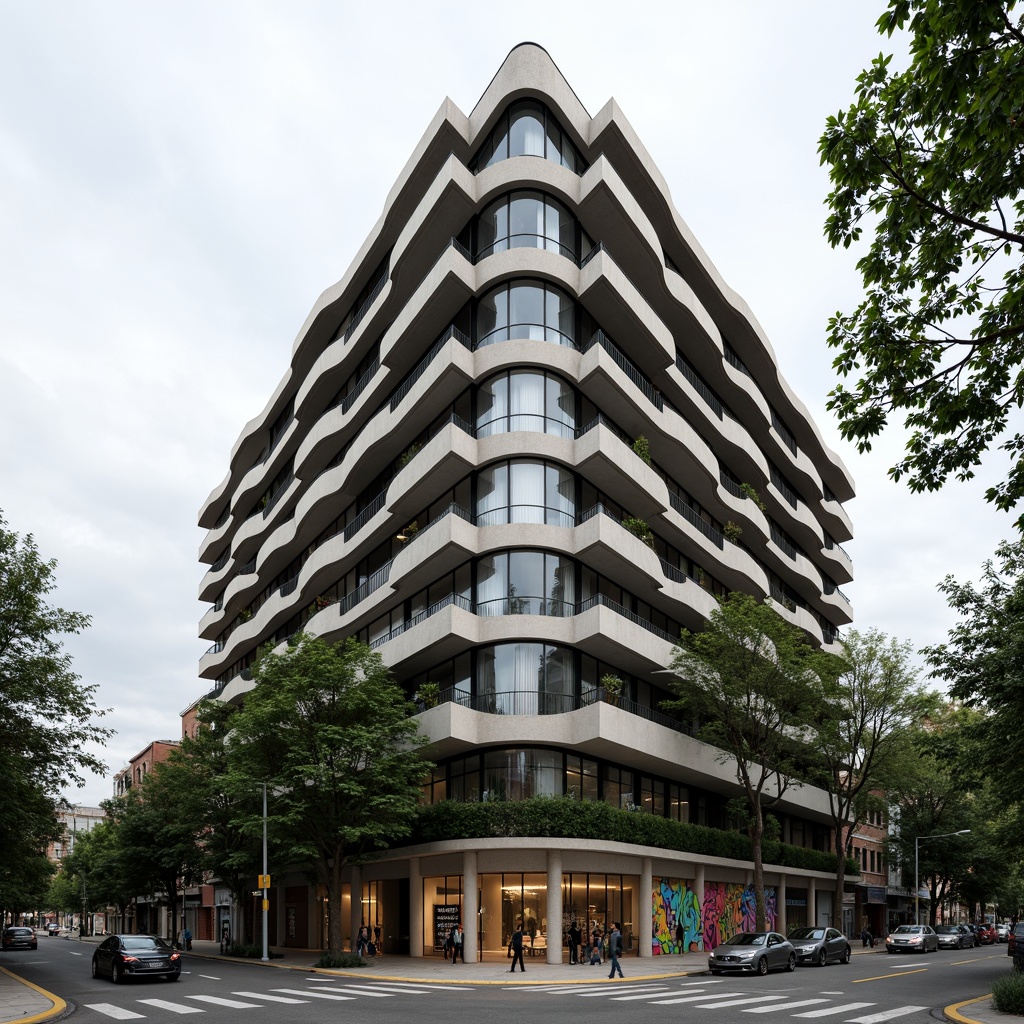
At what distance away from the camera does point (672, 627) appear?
4584 cm

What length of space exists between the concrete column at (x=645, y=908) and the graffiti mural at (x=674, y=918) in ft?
2.11

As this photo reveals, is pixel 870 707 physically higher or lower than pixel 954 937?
higher

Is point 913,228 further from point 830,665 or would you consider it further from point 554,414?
point 830,665

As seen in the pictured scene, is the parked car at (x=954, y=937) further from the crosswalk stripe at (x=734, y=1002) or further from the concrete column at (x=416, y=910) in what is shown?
the crosswalk stripe at (x=734, y=1002)

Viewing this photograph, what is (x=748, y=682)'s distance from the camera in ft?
128

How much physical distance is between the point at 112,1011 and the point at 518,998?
355 inches

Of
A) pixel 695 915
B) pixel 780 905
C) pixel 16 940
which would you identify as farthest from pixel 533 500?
pixel 16 940

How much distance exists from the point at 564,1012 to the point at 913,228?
626 inches

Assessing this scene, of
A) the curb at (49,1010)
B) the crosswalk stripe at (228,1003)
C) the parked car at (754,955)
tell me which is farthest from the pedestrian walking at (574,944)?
the curb at (49,1010)

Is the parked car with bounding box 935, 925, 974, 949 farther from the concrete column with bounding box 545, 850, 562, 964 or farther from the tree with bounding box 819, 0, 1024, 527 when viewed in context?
the tree with bounding box 819, 0, 1024, 527

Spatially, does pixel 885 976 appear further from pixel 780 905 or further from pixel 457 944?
pixel 780 905

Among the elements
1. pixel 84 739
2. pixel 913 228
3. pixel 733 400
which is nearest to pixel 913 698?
pixel 733 400

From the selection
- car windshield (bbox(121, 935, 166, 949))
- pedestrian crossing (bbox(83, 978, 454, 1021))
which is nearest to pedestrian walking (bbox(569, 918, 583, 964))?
pedestrian crossing (bbox(83, 978, 454, 1021))

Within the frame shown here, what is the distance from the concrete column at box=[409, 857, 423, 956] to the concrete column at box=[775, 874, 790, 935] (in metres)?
24.5
